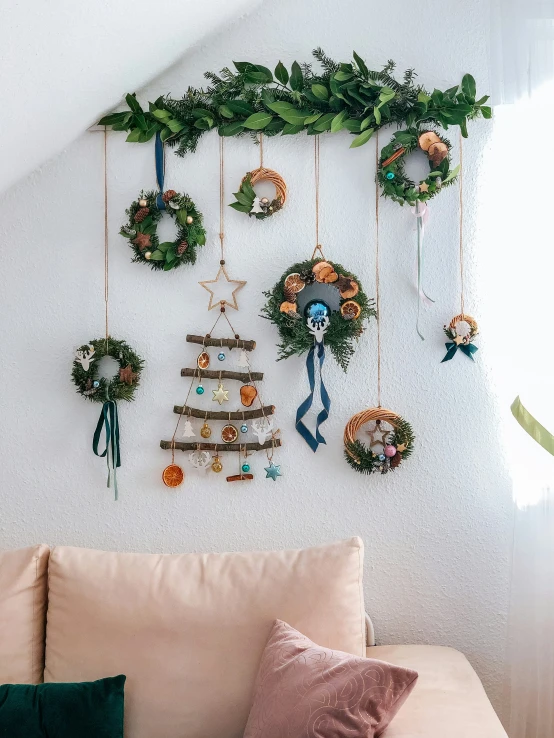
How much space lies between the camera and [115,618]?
164cm

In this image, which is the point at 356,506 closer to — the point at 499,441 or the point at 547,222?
the point at 499,441

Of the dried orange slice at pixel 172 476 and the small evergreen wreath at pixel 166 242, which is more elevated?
the small evergreen wreath at pixel 166 242

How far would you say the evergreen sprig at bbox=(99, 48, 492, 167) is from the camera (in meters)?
1.88

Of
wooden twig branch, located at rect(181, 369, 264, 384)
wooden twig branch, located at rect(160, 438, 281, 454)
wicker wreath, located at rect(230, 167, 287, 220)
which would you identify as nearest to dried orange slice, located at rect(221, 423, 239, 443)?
wooden twig branch, located at rect(160, 438, 281, 454)

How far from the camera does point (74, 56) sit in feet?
5.52

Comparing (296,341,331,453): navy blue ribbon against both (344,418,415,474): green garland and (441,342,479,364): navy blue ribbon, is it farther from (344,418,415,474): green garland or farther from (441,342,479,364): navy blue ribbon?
(441,342,479,364): navy blue ribbon

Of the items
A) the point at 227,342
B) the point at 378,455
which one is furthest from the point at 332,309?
the point at 378,455

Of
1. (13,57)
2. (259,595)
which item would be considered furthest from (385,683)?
(13,57)

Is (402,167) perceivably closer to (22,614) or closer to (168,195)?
(168,195)

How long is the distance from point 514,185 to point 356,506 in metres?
1.02

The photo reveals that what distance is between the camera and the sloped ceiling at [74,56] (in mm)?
1521

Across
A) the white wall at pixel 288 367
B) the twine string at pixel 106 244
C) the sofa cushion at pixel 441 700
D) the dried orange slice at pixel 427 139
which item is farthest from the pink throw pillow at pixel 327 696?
the dried orange slice at pixel 427 139

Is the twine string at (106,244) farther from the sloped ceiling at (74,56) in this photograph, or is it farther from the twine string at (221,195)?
the twine string at (221,195)

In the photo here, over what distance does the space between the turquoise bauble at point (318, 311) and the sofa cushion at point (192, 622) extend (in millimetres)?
621
